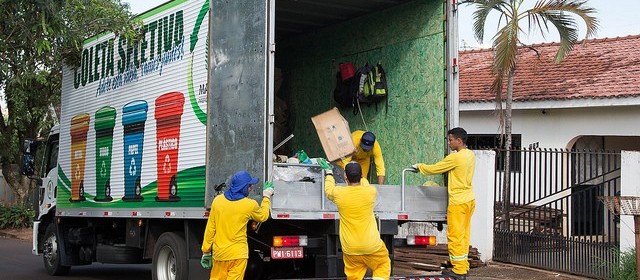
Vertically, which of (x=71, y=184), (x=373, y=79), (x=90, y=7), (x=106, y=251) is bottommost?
(x=106, y=251)

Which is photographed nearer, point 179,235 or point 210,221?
point 210,221

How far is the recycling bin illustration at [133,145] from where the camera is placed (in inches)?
412

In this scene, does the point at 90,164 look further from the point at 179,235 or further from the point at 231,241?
the point at 231,241

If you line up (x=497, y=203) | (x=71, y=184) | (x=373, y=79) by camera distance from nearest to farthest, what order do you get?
(x=373, y=79) < (x=71, y=184) < (x=497, y=203)

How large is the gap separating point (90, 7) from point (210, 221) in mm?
4517

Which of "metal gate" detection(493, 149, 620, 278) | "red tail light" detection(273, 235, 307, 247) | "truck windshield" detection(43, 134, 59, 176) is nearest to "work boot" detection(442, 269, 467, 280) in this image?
"red tail light" detection(273, 235, 307, 247)

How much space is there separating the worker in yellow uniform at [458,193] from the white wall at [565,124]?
7715 mm

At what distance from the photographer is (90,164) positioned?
39.2 feet

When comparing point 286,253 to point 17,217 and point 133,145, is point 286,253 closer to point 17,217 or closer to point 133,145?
point 133,145

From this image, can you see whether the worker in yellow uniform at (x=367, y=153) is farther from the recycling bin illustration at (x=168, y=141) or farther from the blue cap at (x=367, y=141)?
the recycling bin illustration at (x=168, y=141)

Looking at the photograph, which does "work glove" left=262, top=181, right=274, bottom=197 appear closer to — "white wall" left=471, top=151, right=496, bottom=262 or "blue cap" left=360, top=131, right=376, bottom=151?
"blue cap" left=360, top=131, right=376, bottom=151

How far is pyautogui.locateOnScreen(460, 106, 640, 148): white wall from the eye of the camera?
15.8 m

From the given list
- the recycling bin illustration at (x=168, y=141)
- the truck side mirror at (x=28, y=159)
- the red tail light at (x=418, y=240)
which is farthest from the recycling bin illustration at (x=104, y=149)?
the red tail light at (x=418, y=240)

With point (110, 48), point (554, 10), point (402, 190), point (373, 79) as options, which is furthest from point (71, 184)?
point (554, 10)
